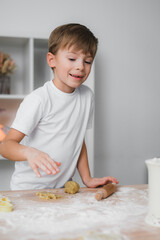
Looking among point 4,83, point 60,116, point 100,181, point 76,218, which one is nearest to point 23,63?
point 4,83

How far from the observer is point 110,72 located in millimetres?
2639

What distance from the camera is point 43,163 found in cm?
80

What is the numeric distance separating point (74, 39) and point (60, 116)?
0.32 meters

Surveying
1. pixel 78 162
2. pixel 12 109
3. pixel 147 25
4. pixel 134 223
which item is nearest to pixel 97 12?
pixel 147 25

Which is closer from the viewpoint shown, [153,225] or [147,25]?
[153,225]

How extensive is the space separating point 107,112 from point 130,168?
603 millimetres

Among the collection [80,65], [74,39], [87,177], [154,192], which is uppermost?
[74,39]

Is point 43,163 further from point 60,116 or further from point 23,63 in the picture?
point 23,63

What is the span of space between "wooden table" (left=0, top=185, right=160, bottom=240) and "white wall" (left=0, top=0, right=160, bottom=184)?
5.78ft

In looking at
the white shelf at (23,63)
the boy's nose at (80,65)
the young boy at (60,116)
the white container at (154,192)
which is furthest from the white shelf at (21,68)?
the white container at (154,192)

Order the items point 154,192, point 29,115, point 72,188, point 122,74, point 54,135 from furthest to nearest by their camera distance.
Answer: point 122,74 → point 54,135 → point 29,115 → point 72,188 → point 154,192

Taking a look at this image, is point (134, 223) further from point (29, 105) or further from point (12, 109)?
point (12, 109)

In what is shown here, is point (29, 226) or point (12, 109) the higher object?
point (12, 109)

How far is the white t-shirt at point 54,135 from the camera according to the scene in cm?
115
